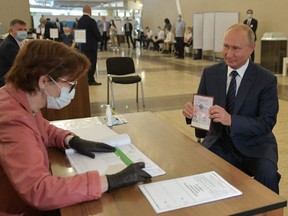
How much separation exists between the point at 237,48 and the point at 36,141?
55.2 inches

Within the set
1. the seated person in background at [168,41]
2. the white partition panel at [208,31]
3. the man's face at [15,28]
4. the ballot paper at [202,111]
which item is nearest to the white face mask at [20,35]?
the man's face at [15,28]

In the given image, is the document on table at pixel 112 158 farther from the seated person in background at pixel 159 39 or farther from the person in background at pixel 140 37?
the person in background at pixel 140 37

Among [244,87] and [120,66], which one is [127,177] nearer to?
[244,87]

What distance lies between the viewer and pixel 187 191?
119 centimetres

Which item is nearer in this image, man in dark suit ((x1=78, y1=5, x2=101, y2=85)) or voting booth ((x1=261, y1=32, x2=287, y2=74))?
man in dark suit ((x1=78, y1=5, x2=101, y2=85))

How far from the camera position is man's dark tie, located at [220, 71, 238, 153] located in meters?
2.13

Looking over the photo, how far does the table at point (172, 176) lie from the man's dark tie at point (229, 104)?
1.45 feet

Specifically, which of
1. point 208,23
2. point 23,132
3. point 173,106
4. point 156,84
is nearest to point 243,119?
point 23,132

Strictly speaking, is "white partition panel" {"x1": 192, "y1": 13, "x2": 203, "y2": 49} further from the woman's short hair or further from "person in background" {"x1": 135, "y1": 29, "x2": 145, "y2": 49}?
the woman's short hair

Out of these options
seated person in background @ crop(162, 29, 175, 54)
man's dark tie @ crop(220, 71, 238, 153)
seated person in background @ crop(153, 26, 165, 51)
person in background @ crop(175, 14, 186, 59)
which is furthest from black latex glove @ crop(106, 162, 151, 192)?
seated person in background @ crop(153, 26, 165, 51)

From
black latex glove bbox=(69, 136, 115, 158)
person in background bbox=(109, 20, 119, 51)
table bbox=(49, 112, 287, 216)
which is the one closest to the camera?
table bbox=(49, 112, 287, 216)

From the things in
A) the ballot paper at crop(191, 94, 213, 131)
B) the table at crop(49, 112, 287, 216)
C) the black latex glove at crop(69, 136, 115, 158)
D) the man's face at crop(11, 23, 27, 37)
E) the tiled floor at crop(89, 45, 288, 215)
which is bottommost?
the tiled floor at crop(89, 45, 288, 215)

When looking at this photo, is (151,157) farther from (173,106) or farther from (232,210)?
(173,106)

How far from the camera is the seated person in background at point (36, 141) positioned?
1.09m
